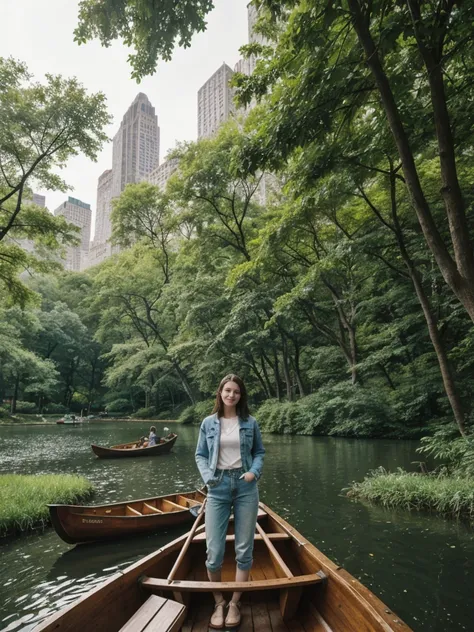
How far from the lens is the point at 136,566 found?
11.8ft

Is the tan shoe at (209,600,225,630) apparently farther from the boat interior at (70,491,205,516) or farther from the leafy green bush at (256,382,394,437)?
the leafy green bush at (256,382,394,437)

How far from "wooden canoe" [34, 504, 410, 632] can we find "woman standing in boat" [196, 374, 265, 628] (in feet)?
0.78

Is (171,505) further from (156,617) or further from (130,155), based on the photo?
(130,155)

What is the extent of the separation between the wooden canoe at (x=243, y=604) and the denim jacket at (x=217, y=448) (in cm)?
86

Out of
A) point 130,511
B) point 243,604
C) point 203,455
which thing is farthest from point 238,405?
point 130,511

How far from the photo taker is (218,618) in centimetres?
318

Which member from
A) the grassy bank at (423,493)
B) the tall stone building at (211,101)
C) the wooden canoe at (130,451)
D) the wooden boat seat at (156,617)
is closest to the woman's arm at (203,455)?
the wooden boat seat at (156,617)

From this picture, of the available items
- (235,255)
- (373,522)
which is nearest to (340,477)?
(373,522)

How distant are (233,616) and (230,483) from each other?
100cm

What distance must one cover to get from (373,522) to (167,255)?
105 ft

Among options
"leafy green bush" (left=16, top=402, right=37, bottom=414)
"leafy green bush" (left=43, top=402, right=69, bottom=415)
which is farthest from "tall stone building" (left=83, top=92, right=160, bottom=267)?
"leafy green bush" (left=16, top=402, right=37, bottom=414)

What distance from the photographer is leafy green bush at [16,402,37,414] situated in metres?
43.8

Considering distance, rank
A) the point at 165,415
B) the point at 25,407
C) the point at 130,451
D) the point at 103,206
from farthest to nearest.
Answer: the point at 103,206 → the point at 25,407 → the point at 165,415 → the point at 130,451

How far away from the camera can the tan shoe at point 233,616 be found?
10.3ft
